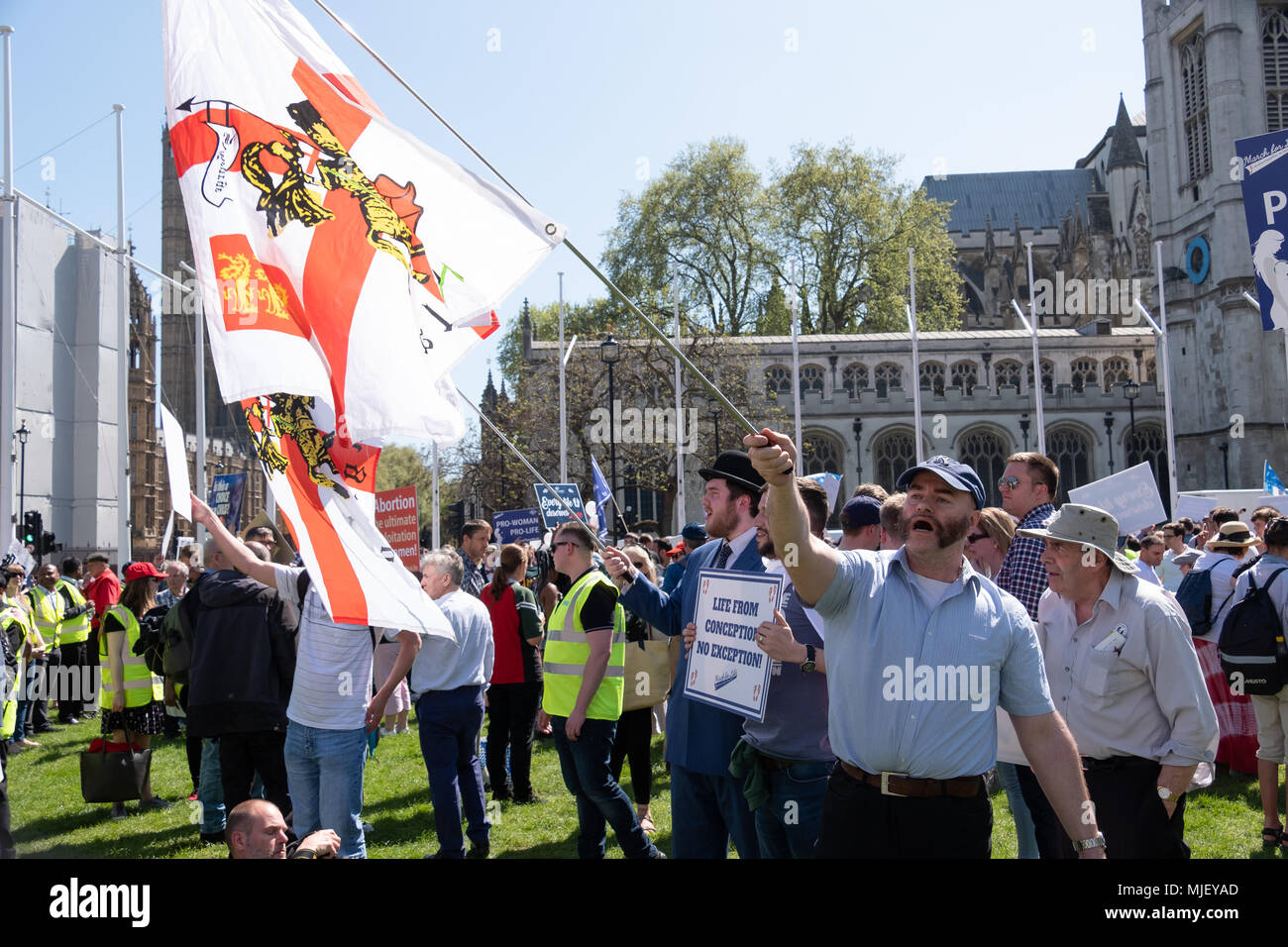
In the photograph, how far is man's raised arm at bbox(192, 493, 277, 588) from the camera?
4137 millimetres

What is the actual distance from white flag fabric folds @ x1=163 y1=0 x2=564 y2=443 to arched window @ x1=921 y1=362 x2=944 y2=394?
46.8 metres

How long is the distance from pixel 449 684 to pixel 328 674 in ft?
3.55

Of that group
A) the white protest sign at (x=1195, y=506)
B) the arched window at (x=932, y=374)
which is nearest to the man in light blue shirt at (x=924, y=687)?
the white protest sign at (x=1195, y=506)

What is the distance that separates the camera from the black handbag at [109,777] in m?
7.70

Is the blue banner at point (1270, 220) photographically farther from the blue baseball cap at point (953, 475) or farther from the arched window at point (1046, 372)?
the arched window at point (1046, 372)

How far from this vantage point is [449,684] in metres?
6.19

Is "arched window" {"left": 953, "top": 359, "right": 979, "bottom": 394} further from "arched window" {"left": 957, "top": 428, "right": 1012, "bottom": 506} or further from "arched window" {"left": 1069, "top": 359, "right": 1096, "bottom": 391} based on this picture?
"arched window" {"left": 1069, "top": 359, "right": 1096, "bottom": 391}

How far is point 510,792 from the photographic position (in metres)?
8.64

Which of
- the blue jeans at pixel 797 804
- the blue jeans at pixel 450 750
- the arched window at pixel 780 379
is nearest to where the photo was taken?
the blue jeans at pixel 797 804

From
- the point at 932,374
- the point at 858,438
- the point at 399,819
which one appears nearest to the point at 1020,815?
the point at 399,819

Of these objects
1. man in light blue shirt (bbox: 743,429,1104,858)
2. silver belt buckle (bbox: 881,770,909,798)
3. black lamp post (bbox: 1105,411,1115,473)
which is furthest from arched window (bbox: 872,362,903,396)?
silver belt buckle (bbox: 881,770,909,798)

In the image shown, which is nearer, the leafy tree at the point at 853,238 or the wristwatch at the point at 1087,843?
the wristwatch at the point at 1087,843

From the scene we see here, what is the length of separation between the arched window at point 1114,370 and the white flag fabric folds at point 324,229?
1961 inches

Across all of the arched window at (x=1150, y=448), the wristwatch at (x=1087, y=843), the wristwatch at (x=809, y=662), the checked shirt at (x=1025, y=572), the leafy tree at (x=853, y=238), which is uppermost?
the leafy tree at (x=853, y=238)
